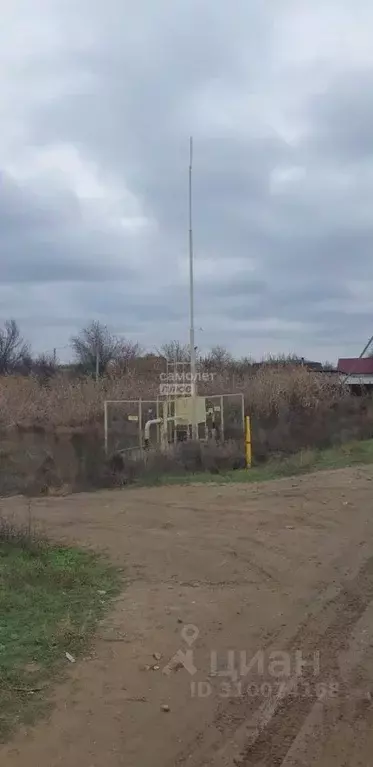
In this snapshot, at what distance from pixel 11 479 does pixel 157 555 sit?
799cm

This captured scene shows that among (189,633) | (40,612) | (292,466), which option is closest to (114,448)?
(292,466)

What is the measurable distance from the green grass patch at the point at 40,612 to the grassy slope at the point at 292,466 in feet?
23.3

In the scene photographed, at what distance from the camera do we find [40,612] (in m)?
5.96

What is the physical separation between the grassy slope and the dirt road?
5.50 metres

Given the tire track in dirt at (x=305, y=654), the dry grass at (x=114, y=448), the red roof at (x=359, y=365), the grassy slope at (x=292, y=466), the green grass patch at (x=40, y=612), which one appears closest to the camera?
the tire track in dirt at (x=305, y=654)

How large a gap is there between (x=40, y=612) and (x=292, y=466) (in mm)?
11405

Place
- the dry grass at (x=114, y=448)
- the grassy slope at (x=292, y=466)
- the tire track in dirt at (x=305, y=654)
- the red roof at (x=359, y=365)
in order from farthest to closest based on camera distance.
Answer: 1. the red roof at (x=359, y=365)
2. the dry grass at (x=114, y=448)
3. the grassy slope at (x=292, y=466)
4. the tire track in dirt at (x=305, y=654)

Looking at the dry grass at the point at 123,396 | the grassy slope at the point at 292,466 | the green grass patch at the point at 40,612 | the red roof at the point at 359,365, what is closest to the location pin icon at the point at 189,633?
the green grass patch at the point at 40,612

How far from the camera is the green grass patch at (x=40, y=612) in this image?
4449mm

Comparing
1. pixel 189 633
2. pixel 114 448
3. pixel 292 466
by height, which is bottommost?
pixel 189 633

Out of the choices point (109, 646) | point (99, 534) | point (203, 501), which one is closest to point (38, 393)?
point (203, 501)

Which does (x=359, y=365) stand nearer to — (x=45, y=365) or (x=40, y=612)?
(x=45, y=365)

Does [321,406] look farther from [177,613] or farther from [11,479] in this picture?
[177,613]

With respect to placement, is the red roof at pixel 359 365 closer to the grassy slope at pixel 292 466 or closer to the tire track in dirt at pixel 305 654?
the grassy slope at pixel 292 466
